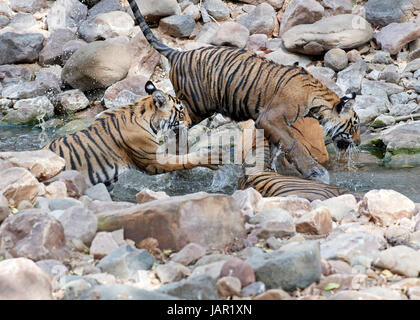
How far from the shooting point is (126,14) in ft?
32.5

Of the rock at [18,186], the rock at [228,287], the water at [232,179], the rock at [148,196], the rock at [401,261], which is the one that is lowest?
the water at [232,179]

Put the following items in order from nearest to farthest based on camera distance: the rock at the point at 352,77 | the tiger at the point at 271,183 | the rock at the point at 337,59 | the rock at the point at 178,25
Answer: the tiger at the point at 271,183
the rock at the point at 352,77
the rock at the point at 337,59
the rock at the point at 178,25

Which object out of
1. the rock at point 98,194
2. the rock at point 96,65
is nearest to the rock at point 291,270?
the rock at point 98,194

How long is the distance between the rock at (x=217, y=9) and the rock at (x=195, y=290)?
8051mm

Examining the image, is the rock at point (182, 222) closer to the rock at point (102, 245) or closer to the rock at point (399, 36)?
the rock at point (102, 245)

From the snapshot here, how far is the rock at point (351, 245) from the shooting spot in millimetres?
2823

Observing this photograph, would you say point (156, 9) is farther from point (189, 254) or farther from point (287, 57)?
point (189, 254)

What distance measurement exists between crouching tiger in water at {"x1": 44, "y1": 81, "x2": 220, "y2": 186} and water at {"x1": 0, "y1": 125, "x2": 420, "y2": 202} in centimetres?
30

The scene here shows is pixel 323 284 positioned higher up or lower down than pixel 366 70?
higher up

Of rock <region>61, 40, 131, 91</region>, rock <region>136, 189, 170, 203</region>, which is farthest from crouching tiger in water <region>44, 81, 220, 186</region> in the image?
rock <region>61, 40, 131, 91</region>

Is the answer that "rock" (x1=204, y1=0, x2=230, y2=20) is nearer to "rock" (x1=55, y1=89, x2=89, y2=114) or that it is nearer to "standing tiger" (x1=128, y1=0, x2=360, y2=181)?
"rock" (x1=55, y1=89, x2=89, y2=114)
